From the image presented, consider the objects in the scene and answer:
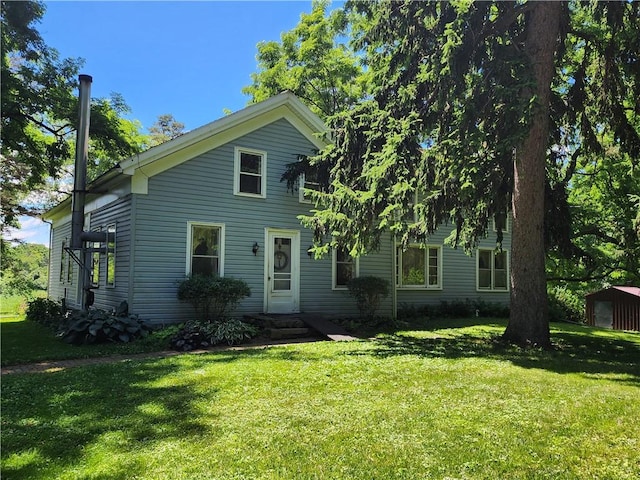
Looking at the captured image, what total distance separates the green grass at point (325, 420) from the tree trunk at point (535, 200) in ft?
4.70

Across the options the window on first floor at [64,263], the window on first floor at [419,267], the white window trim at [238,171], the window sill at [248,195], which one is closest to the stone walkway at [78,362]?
the window sill at [248,195]

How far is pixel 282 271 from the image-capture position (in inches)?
490

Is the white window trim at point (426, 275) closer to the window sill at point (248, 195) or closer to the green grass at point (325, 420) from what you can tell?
the window sill at point (248, 195)

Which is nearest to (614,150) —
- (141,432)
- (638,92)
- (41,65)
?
(638,92)

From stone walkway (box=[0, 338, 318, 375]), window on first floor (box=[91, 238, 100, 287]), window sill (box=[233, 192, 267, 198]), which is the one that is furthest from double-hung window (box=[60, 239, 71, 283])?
stone walkway (box=[0, 338, 318, 375])

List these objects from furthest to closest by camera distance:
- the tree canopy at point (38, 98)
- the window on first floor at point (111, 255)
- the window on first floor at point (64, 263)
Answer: the window on first floor at point (64, 263)
the tree canopy at point (38, 98)
the window on first floor at point (111, 255)

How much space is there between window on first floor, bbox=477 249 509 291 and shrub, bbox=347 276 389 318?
6674 mm

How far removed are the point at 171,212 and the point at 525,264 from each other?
806cm

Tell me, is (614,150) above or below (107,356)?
above

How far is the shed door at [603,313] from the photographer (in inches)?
722

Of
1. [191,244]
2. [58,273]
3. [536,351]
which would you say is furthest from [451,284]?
[58,273]

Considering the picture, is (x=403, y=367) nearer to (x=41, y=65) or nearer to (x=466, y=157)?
(x=466, y=157)

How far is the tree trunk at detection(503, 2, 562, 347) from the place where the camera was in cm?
851

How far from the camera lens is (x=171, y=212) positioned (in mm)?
11008
